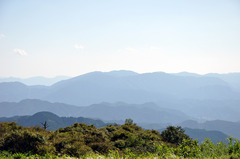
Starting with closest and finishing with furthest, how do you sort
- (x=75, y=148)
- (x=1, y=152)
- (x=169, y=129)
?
1. (x=1, y=152)
2. (x=75, y=148)
3. (x=169, y=129)

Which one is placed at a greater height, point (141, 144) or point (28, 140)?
point (28, 140)

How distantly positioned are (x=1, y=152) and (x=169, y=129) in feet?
59.0

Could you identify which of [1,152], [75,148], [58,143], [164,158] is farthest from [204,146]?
[1,152]

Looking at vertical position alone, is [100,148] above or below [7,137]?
below

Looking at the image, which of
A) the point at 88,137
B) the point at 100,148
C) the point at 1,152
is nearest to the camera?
the point at 1,152

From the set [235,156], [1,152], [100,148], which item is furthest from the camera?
[100,148]

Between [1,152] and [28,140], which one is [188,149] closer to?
[28,140]

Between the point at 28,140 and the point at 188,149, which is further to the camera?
the point at 28,140

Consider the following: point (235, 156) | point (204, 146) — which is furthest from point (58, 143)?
point (235, 156)

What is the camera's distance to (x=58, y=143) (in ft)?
41.3

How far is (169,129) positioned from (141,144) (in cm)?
812

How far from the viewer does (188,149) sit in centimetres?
1095

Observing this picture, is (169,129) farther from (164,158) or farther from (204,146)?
(164,158)

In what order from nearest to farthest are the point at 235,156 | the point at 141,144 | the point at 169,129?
the point at 235,156
the point at 141,144
the point at 169,129
